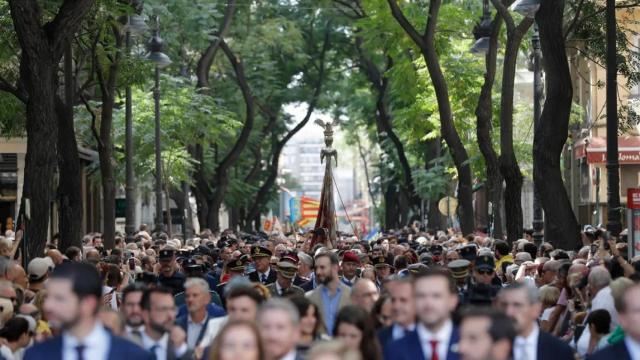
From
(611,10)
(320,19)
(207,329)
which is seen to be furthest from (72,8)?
(320,19)

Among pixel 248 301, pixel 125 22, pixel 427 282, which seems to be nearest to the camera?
pixel 427 282

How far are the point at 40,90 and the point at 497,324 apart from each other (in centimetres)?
1463

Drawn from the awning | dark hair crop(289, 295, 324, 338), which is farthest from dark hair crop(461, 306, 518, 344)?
the awning

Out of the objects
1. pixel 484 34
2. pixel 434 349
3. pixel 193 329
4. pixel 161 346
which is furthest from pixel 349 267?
pixel 484 34

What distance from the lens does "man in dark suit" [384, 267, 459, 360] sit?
8.88 metres

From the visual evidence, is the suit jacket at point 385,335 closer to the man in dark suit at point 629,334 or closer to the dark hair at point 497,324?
the man in dark suit at point 629,334

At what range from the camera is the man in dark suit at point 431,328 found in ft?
29.1

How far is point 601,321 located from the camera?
12.5 m

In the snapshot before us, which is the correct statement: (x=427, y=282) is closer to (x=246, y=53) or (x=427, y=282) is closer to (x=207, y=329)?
(x=207, y=329)

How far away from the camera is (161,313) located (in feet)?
34.5

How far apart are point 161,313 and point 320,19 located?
51.7 m

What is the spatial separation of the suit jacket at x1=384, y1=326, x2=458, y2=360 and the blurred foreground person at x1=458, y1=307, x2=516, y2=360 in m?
1.07

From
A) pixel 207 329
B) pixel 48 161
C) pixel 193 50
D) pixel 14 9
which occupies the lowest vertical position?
pixel 207 329

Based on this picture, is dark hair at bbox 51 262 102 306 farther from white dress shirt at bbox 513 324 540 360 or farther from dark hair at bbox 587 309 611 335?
dark hair at bbox 587 309 611 335
